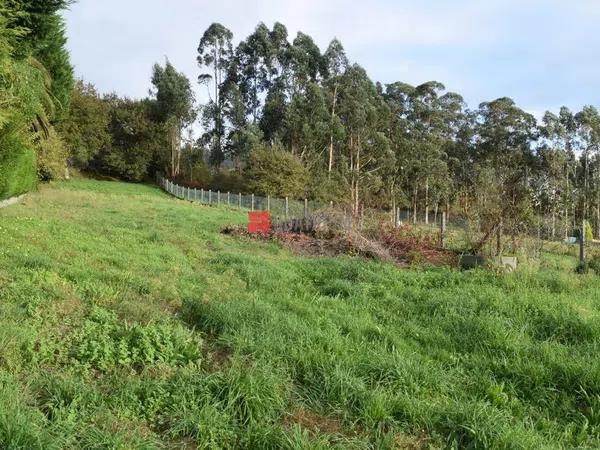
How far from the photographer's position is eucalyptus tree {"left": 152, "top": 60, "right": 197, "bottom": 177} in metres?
49.7

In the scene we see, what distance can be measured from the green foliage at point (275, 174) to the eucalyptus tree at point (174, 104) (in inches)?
628

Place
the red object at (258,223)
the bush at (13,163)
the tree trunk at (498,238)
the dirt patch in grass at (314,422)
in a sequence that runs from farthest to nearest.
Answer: the bush at (13,163)
the red object at (258,223)
the tree trunk at (498,238)
the dirt patch in grass at (314,422)

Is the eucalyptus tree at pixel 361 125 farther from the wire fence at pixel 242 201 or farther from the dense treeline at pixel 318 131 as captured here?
the wire fence at pixel 242 201

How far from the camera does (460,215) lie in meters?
13.1

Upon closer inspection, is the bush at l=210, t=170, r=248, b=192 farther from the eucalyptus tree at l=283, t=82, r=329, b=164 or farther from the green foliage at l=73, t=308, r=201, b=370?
the green foliage at l=73, t=308, r=201, b=370

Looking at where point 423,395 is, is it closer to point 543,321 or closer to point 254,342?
point 254,342

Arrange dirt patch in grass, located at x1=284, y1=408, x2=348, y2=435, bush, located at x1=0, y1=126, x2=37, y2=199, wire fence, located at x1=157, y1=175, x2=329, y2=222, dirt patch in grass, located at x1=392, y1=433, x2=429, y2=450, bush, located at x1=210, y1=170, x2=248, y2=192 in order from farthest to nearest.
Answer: bush, located at x1=210, y1=170, x2=248, y2=192 → wire fence, located at x1=157, y1=175, x2=329, y2=222 → bush, located at x1=0, y1=126, x2=37, y2=199 → dirt patch in grass, located at x1=284, y1=408, x2=348, y2=435 → dirt patch in grass, located at x1=392, y1=433, x2=429, y2=450

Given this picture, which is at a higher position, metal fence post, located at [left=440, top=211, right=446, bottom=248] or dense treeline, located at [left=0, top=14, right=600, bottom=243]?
dense treeline, located at [left=0, top=14, right=600, bottom=243]

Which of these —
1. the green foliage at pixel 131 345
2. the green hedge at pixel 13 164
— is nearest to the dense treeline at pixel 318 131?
the green hedge at pixel 13 164

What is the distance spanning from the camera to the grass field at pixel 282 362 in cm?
328

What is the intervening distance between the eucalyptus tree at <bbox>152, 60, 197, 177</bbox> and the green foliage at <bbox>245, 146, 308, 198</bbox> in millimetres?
15953

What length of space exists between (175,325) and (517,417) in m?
3.17

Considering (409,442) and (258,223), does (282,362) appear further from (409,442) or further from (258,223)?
(258,223)

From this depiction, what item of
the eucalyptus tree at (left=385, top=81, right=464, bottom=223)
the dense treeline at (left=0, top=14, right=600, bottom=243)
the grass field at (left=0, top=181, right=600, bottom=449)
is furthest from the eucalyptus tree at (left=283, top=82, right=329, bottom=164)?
the grass field at (left=0, top=181, right=600, bottom=449)
